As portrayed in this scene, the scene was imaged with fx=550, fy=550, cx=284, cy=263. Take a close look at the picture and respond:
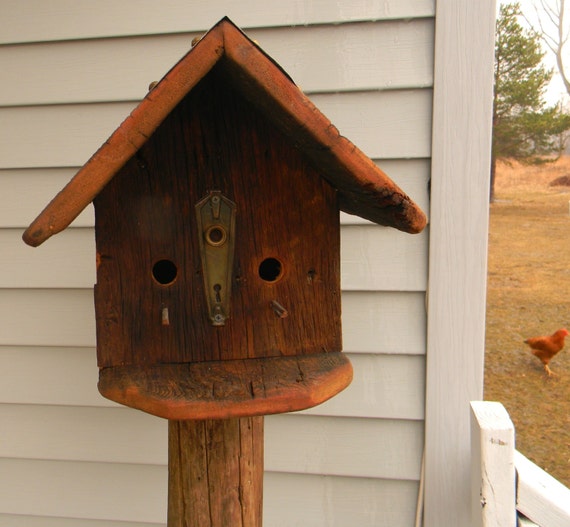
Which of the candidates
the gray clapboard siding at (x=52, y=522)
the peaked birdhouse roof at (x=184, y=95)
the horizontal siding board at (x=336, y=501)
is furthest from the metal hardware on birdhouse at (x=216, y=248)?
the gray clapboard siding at (x=52, y=522)

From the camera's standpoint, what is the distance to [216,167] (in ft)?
3.29

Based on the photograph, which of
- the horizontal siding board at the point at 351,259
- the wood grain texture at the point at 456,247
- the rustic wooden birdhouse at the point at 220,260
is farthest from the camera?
the horizontal siding board at the point at 351,259

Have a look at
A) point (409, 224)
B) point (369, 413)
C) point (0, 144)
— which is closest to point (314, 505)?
point (369, 413)

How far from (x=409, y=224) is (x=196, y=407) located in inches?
18.0

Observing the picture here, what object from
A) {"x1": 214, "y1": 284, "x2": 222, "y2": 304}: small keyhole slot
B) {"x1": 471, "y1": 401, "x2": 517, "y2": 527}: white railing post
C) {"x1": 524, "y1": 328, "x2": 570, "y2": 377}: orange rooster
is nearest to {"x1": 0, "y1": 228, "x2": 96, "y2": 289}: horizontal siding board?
{"x1": 214, "y1": 284, "x2": 222, "y2": 304}: small keyhole slot

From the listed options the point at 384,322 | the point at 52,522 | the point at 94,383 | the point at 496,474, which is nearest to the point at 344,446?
the point at 384,322

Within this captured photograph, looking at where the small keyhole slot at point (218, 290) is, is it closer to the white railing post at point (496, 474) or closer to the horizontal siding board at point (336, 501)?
the white railing post at point (496, 474)

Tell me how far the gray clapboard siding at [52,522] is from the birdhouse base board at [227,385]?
1.05 metres

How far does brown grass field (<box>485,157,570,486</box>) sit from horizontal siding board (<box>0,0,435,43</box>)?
3.85m

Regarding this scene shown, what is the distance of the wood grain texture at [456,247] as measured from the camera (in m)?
1.49

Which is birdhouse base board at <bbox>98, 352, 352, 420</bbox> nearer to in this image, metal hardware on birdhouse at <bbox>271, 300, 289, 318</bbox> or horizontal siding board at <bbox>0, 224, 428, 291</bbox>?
metal hardware on birdhouse at <bbox>271, 300, 289, 318</bbox>

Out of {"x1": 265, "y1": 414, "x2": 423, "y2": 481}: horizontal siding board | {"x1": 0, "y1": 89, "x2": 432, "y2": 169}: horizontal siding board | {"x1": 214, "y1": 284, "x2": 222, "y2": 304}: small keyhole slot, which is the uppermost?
{"x1": 0, "y1": 89, "x2": 432, "y2": 169}: horizontal siding board

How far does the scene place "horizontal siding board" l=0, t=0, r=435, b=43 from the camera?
1519 millimetres

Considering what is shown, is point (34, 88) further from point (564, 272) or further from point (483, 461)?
point (564, 272)
